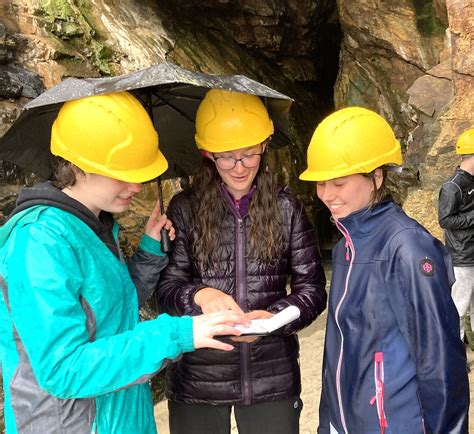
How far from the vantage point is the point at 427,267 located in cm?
184

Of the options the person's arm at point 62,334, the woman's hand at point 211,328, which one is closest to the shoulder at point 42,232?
the person's arm at point 62,334

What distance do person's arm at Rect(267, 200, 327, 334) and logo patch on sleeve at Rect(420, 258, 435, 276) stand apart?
0.64 metres

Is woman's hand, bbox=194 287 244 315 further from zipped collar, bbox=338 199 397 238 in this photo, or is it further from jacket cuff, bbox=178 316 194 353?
zipped collar, bbox=338 199 397 238

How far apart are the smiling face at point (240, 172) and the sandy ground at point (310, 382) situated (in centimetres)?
317

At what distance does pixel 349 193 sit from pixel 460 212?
11.6ft

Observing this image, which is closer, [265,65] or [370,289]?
[370,289]

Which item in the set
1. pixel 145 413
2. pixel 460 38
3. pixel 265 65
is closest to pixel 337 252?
pixel 145 413

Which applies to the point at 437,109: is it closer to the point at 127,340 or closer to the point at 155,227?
the point at 155,227

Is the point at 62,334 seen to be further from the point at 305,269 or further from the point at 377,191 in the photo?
the point at 377,191

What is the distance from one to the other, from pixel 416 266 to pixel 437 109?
6.57 meters

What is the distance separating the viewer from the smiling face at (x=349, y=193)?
2141 mm

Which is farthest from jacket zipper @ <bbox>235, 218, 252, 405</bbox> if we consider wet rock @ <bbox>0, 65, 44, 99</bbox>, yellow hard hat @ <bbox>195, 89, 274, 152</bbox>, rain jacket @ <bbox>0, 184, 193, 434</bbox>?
wet rock @ <bbox>0, 65, 44, 99</bbox>

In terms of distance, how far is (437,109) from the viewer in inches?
303

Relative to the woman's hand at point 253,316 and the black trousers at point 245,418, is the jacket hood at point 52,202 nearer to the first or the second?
the woman's hand at point 253,316
